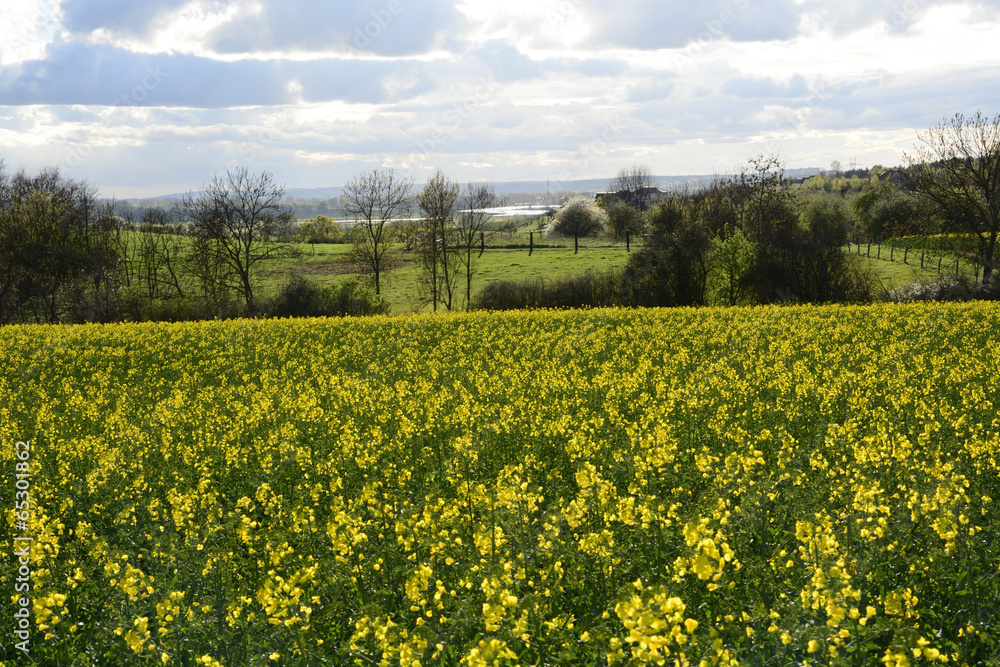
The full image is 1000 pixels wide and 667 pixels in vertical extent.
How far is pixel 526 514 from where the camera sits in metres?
5.34

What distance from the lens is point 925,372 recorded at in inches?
469

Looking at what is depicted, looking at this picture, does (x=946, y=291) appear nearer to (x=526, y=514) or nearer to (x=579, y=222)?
(x=526, y=514)

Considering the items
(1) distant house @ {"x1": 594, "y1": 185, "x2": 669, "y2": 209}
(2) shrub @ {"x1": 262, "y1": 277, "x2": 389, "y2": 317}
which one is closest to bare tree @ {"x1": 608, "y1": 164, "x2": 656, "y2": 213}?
(1) distant house @ {"x1": 594, "y1": 185, "x2": 669, "y2": 209}

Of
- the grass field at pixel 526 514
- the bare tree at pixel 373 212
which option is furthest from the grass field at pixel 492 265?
the grass field at pixel 526 514

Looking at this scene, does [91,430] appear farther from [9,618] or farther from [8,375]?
[8,375]

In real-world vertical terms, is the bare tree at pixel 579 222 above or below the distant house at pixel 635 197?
below

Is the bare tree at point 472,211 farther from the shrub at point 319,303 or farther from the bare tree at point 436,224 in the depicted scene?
the shrub at point 319,303

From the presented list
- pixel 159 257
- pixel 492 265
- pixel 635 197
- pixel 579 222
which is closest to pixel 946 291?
pixel 492 265

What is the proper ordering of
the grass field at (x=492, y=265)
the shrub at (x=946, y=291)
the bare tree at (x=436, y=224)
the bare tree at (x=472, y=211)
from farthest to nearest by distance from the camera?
the grass field at (x=492, y=265) < the bare tree at (x=472, y=211) < the bare tree at (x=436, y=224) < the shrub at (x=946, y=291)

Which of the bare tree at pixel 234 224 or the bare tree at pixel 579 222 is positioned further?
the bare tree at pixel 579 222

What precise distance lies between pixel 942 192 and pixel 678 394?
127ft

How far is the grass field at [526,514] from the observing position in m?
4.14

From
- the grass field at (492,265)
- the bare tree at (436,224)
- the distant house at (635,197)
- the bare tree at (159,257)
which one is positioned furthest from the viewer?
the distant house at (635,197)

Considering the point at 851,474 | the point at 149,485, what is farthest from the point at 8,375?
the point at 851,474
